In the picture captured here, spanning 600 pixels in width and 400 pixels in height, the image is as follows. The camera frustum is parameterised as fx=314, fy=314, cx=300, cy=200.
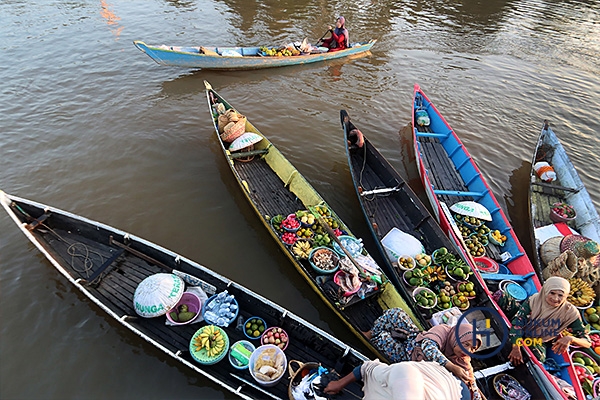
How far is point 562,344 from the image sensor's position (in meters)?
5.09

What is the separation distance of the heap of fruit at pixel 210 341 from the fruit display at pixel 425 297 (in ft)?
12.3

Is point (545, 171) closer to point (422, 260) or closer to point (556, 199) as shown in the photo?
point (556, 199)

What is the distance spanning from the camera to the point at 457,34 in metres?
19.4

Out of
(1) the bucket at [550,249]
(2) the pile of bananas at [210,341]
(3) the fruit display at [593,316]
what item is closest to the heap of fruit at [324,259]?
(2) the pile of bananas at [210,341]

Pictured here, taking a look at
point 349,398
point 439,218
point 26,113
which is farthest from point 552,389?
point 26,113

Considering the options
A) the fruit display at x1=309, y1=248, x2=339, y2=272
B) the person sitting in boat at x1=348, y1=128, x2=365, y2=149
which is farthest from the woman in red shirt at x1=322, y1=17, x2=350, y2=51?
the fruit display at x1=309, y1=248, x2=339, y2=272

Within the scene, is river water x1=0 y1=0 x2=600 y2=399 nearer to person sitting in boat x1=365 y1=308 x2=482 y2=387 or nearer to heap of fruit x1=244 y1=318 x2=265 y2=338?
heap of fruit x1=244 y1=318 x2=265 y2=338

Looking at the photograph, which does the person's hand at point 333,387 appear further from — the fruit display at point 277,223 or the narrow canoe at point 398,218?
the fruit display at point 277,223

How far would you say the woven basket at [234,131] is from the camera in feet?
31.5

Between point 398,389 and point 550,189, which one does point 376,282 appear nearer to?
point 398,389

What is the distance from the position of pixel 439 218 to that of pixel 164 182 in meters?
7.93

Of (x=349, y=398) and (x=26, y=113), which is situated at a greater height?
(x=26, y=113)

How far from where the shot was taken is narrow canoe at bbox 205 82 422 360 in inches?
242

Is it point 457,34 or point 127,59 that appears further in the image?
point 457,34
